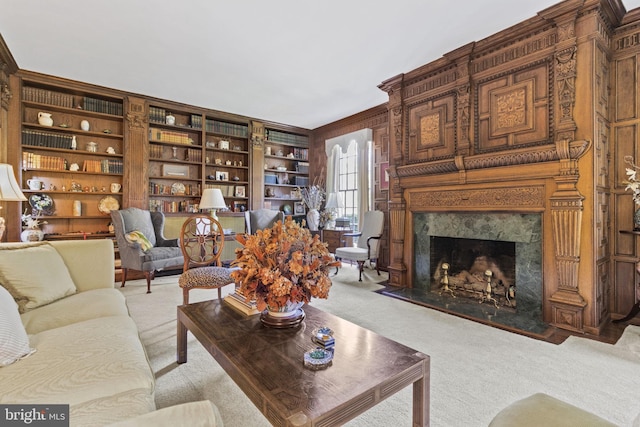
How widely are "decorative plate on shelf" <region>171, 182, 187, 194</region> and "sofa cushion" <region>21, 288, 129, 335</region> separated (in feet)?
11.6

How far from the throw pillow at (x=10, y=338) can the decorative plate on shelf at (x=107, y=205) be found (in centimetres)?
398

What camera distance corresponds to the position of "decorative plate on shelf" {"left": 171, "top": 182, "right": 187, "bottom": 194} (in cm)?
540

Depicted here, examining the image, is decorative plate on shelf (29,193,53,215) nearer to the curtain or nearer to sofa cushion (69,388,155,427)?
sofa cushion (69,388,155,427)

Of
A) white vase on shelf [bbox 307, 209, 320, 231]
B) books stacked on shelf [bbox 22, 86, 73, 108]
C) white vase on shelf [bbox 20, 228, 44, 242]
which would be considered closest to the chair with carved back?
white vase on shelf [bbox 307, 209, 320, 231]

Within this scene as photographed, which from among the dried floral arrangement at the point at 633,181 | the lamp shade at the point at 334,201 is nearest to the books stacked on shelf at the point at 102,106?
the lamp shade at the point at 334,201

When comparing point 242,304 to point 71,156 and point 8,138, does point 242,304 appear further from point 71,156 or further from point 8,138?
point 71,156

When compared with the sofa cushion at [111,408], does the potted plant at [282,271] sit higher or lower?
higher

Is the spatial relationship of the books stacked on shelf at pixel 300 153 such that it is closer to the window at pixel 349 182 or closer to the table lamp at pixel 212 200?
the window at pixel 349 182

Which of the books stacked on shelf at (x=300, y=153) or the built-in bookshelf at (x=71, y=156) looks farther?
the books stacked on shelf at (x=300, y=153)

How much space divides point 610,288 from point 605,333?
59 centimetres

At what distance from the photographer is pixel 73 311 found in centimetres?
178

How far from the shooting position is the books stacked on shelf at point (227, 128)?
562cm

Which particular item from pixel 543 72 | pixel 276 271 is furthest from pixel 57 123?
pixel 543 72

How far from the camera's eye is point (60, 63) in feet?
12.3
